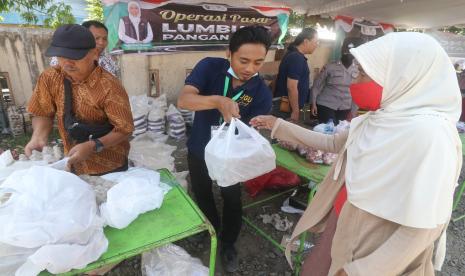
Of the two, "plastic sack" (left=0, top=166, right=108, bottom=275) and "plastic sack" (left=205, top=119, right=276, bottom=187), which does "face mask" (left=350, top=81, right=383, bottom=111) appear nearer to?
"plastic sack" (left=205, top=119, right=276, bottom=187)

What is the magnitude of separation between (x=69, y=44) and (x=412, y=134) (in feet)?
5.40

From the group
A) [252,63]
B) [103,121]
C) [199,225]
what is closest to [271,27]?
[252,63]

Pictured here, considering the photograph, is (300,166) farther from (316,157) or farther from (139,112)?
(139,112)

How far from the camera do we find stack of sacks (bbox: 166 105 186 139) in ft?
16.3

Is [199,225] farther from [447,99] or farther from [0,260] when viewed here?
[447,99]

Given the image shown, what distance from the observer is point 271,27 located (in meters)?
6.08

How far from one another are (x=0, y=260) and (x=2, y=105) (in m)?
4.43

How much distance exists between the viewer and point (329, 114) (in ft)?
14.0

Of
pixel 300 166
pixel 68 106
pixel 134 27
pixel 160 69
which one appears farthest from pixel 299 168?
pixel 160 69

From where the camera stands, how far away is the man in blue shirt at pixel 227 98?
1.82 meters

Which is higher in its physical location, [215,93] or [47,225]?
[215,93]

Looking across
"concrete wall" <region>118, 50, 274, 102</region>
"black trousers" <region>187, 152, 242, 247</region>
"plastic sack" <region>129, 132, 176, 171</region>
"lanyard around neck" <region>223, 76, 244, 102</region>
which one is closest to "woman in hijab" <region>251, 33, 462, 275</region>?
"lanyard around neck" <region>223, 76, 244, 102</region>

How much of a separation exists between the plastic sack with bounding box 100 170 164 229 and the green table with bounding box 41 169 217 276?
0.04 meters

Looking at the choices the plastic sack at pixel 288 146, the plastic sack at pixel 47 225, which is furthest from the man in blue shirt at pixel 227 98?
the plastic sack at pixel 47 225
